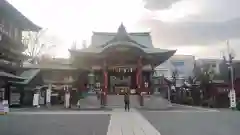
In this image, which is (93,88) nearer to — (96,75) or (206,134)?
(96,75)

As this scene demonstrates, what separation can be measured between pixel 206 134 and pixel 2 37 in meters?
24.1

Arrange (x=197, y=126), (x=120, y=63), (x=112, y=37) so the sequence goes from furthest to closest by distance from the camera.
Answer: (x=112, y=37) < (x=120, y=63) < (x=197, y=126)

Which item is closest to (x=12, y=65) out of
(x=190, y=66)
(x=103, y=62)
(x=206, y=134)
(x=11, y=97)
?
(x=11, y=97)

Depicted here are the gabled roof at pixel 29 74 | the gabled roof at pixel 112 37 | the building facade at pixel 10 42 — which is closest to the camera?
the building facade at pixel 10 42

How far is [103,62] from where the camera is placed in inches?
1409

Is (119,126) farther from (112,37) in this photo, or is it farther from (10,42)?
(112,37)

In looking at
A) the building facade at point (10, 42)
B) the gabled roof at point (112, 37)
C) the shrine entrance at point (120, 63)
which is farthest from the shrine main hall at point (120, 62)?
the building facade at point (10, 42)

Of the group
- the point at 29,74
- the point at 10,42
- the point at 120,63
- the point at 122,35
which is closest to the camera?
the point at 10,42

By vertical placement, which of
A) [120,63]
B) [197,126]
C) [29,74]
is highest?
[120,63]

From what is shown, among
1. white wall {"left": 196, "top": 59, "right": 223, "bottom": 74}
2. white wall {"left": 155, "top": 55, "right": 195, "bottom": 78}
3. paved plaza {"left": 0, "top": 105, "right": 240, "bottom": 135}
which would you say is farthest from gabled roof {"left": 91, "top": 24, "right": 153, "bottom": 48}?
paved plaza {"left": 0, "top": 105, "right": 240, "bottom": 135}

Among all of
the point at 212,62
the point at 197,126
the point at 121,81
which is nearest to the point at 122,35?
the point at 121,81


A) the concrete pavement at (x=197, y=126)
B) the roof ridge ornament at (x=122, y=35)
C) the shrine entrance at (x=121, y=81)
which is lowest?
the concrete pavement at (x=197, y=126)

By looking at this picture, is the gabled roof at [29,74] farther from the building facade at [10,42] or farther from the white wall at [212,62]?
the white wall at [212,62]

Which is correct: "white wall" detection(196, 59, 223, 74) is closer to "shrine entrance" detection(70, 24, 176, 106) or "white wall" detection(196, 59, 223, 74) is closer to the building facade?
"shrine entrance" detection(70, 24, 176, 106)
